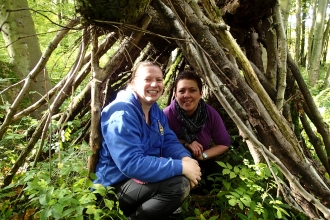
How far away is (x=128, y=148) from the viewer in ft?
5.37

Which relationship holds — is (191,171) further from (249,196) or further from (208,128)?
(208,128)

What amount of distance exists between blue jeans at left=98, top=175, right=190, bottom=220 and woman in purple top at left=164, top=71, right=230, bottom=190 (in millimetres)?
725

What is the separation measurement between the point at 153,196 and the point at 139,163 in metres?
0.28

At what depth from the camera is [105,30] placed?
1.58 m

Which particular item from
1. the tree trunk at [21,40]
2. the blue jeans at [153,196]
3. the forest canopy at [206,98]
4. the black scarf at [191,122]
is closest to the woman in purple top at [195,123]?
the black scarf at [191,122]

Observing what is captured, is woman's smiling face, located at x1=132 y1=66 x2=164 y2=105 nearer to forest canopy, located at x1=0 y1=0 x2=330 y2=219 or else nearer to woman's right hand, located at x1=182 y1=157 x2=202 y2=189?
forest canopy, located at x1=0 y1=0 x2=330 y2=219

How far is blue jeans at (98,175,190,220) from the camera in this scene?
5.59ft

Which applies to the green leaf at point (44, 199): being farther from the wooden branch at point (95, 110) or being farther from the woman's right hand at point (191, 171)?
the woman's right hand at point (191, 171)

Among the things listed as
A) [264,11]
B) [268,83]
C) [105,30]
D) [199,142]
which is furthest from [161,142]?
[264,11]

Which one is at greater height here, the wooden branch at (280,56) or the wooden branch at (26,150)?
the wooden branch at (280,56)

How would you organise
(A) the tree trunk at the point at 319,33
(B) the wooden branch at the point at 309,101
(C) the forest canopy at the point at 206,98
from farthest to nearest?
(A) the tree trunk at the point at 319,33, (B) the wooden branch at the point at 309,101, (C) the forest canopy at the point at 206,98

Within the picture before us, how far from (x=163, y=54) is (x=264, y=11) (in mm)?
1127

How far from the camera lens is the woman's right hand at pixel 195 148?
2408mm

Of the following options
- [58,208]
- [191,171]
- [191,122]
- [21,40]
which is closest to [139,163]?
[191,171]
